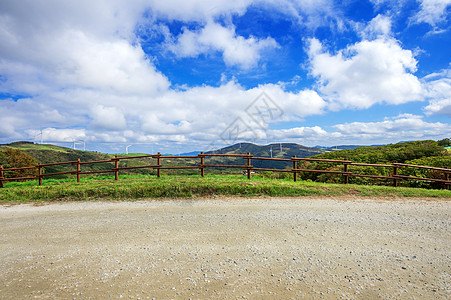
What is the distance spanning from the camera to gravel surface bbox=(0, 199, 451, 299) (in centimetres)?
318

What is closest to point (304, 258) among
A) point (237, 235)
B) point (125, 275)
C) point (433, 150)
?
point (237, 235)

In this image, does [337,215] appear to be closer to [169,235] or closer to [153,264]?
[169,235]

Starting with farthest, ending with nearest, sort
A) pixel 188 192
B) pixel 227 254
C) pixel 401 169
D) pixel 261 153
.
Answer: pixel 261 153 < pixel 401 169 < pixel 188 192 < pixel 227 254

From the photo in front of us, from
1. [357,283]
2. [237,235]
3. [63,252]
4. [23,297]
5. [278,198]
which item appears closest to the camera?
[23,297]

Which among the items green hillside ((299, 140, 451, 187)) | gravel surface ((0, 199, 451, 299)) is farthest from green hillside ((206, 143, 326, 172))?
gravel surface ((0, 199, 451, 299))

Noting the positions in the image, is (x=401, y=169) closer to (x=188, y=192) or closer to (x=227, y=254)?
(x=188, y=192)

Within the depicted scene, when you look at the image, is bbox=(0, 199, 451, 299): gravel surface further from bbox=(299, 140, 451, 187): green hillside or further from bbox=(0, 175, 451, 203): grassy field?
bbox=(299, 140, 451, 187): green hillside

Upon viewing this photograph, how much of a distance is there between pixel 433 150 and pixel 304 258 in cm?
2384

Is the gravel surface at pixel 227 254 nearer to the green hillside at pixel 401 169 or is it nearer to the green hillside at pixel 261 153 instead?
the green hillside at pixel 401 169

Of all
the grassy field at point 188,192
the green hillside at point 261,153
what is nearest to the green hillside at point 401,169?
the grassy field at point 188,192

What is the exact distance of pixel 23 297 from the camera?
9.95 ft

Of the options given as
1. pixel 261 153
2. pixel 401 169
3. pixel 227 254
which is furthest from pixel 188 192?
pixel 261 153

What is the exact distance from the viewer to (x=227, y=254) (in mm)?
4066

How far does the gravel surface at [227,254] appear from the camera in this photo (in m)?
3.18
